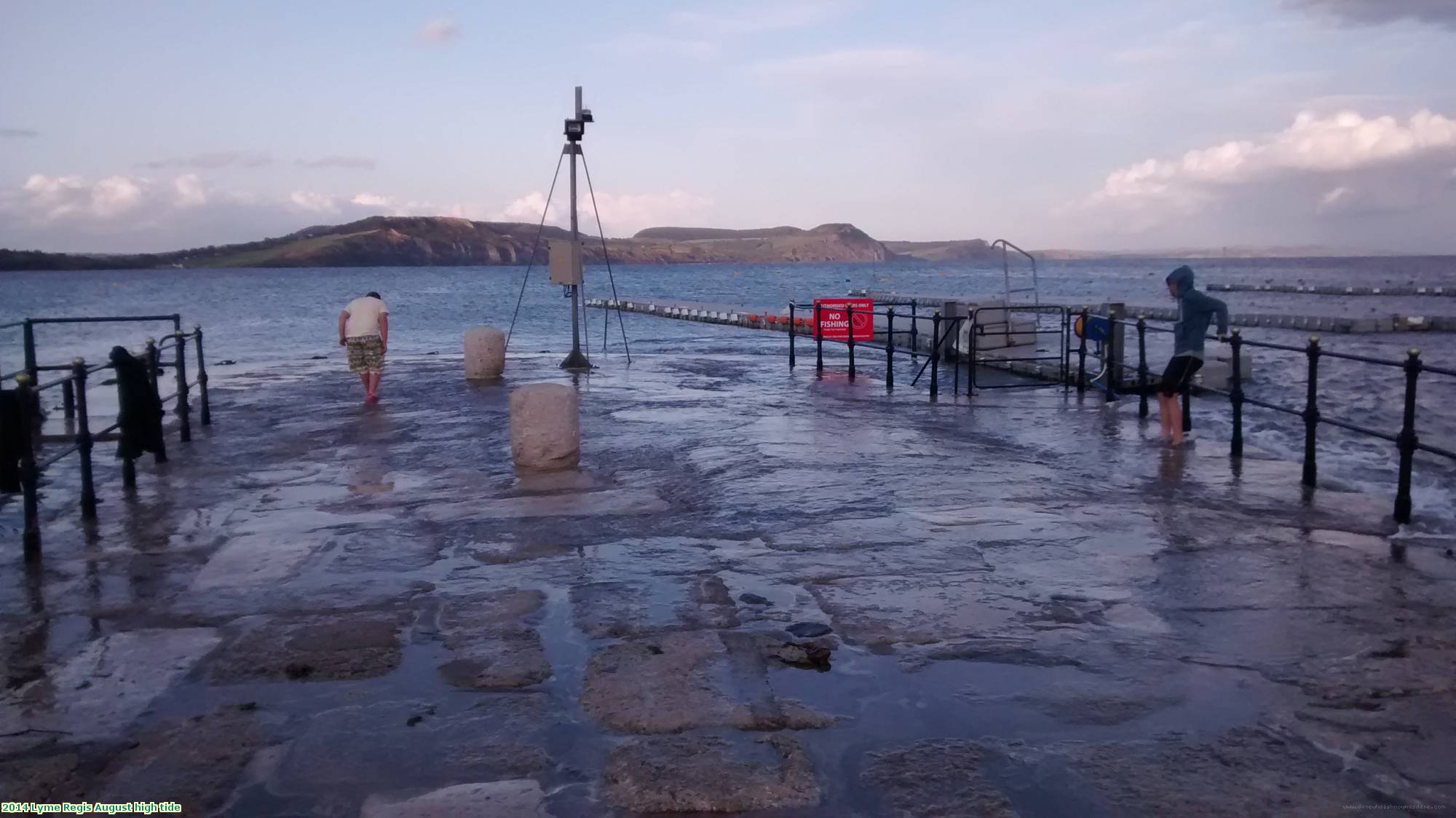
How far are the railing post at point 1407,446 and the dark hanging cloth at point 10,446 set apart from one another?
8.53m

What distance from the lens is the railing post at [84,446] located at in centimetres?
770

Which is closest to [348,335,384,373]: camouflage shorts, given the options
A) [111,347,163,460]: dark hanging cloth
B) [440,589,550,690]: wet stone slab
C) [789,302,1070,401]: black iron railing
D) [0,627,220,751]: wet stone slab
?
[111,347,163,460]: dark hanging cloth

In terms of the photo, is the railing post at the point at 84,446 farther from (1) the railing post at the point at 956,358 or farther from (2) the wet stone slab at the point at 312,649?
(1) the railing post at the point at 956,358

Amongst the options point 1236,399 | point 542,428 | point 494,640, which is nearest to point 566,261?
point 542,428

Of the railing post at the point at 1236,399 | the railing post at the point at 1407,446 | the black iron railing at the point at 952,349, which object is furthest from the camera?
the black iron railing at the point at 952,349

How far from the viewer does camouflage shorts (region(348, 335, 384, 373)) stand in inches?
566

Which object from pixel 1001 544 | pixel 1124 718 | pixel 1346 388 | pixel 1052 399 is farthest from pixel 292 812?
pixel 1346 388

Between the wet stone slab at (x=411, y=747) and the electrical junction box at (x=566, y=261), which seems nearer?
the wet stone slab at (x=411, y=747)

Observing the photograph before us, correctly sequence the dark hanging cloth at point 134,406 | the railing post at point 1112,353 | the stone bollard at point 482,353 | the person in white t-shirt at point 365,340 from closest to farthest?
the dark hanging cloth at point 134,406 < the railing post at point 1112,353 < the person in white t-shirt at point 365,340 < the stone bollard at point 482,353

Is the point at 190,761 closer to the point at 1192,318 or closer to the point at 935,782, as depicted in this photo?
the point at 935,782

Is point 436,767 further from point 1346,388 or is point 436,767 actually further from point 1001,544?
point 1346,388

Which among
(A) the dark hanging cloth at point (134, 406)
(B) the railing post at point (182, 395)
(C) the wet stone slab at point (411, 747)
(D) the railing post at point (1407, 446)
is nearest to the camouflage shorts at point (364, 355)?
(B) the railing post at point (182, 395)

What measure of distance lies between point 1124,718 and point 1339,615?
5.98 ft

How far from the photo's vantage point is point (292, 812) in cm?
358
